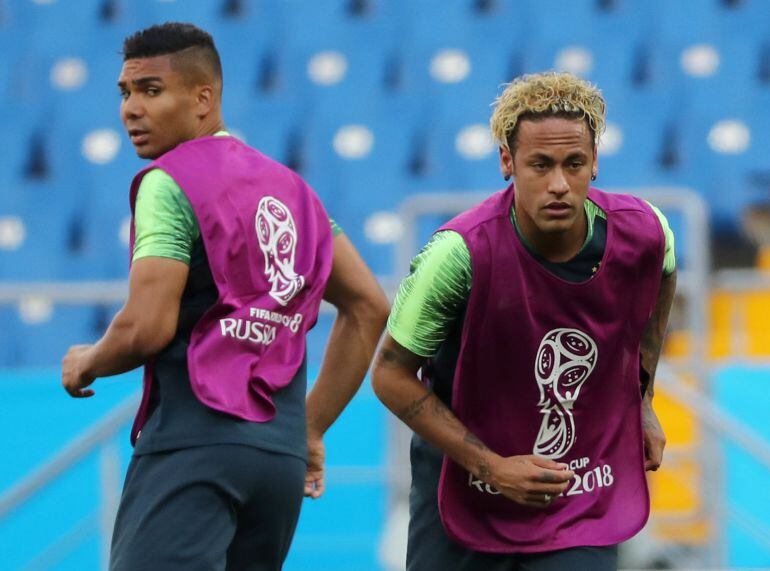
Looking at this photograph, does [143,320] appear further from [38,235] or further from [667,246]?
[38,235]

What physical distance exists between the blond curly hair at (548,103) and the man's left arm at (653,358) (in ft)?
1.56

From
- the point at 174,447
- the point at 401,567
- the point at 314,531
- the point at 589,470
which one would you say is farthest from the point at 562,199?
the point at 314,531

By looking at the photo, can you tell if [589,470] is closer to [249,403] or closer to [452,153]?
[249,403]

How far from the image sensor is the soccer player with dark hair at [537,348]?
249 centimetres

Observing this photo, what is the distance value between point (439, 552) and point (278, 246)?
0.78 metres

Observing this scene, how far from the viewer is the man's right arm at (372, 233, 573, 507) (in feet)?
8.16

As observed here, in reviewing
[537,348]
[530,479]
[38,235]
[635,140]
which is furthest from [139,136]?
[635,140]

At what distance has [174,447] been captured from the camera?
2.45 metres

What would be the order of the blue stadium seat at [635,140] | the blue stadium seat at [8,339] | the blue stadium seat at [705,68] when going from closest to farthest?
the blue stadium seat at [8,339] → the blue stadium seat at [635,140] → the blue stadium seat at [705,68]

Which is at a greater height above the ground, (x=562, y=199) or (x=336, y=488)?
(x=562, y=199)

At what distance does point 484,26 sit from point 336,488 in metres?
3.66

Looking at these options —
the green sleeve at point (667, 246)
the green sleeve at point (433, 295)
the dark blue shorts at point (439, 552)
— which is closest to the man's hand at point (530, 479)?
the dark blue shorts at point (439, 552)

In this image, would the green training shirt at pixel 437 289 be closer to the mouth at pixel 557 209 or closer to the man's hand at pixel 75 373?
the mouth at pixel 557 209

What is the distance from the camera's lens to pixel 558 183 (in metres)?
2.43
